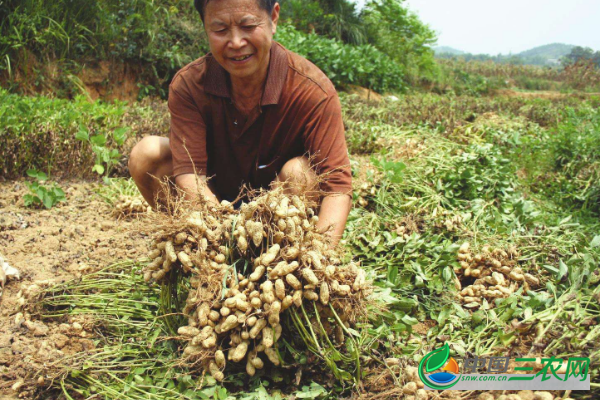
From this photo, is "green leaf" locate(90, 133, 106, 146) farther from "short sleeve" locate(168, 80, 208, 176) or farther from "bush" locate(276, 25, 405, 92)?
"bush" locate(276, 25, 405, 92)

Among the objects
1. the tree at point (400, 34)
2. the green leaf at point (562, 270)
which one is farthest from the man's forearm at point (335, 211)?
the tree at point (400, 34)

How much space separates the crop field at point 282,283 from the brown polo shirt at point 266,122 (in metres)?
0.60

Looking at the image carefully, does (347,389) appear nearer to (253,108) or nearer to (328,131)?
(328,131)

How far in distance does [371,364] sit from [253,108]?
1.30m

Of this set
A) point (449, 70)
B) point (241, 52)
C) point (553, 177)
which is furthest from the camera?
point (449, 70)

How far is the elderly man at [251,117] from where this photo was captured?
2.10 metres

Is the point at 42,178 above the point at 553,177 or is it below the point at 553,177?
below

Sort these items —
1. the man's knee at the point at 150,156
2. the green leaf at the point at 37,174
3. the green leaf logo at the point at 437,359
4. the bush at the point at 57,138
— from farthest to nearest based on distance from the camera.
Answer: the bush at the point at 57,138 < the green leaf at the point at 37,174 < the man's knee at the point at 150,156 < the green leaf logo at the point at 437,359

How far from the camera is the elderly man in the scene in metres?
2.10

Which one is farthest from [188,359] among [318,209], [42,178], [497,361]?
[42,178]

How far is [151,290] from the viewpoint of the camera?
7.20ft

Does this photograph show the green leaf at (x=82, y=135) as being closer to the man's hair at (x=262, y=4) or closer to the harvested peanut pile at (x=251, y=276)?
the man's hair at (x=262, y=4)

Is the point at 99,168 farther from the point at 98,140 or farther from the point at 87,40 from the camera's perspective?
the point at 87,40

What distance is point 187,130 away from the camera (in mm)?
2326
